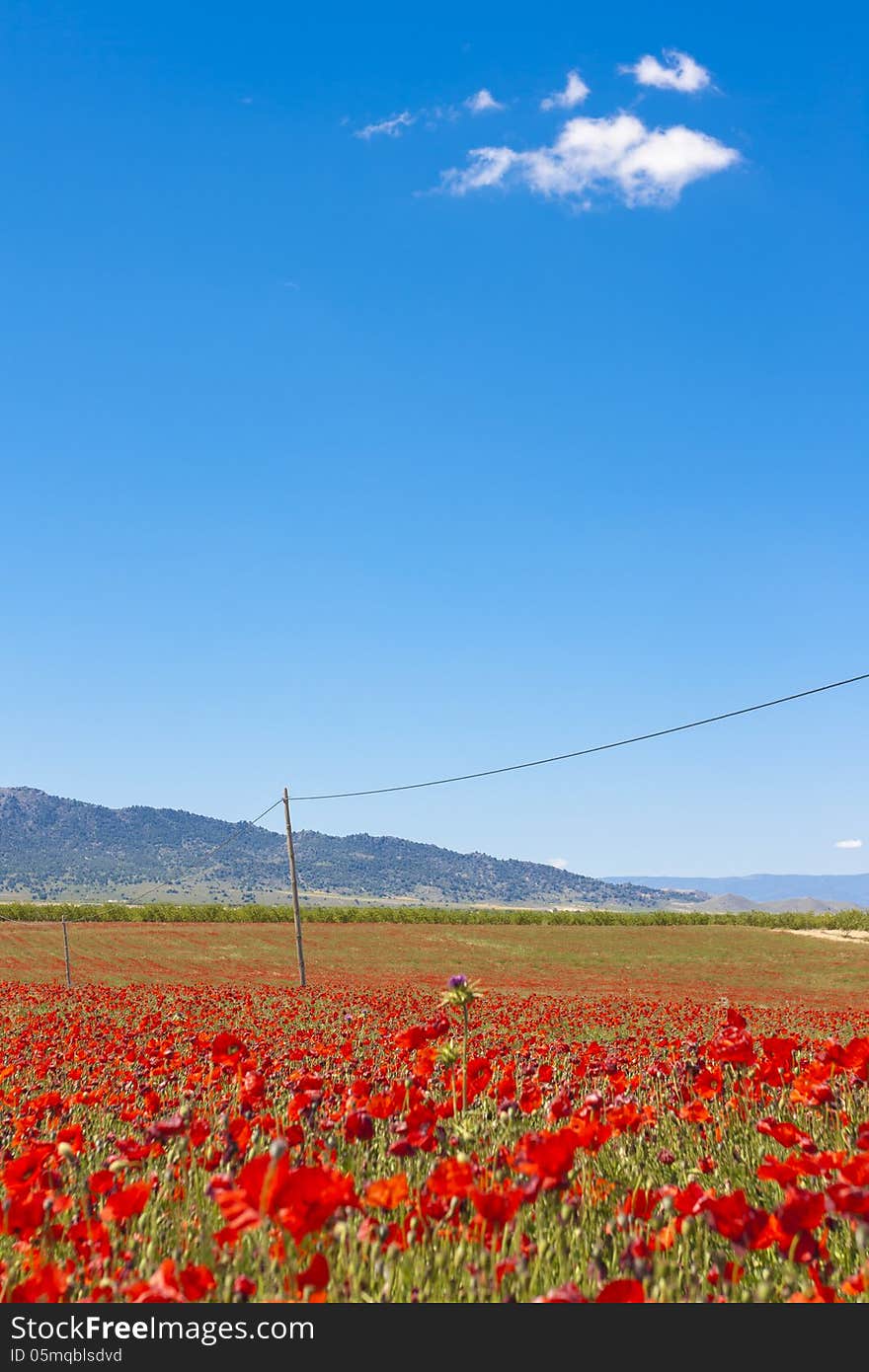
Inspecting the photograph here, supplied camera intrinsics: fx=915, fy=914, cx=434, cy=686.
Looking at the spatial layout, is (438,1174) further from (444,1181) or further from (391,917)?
(391,917)

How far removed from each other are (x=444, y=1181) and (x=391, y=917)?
269ft

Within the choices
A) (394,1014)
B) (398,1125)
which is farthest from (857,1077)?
(394,1014)

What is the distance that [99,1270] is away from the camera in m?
2.93

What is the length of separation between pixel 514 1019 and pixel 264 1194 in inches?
599

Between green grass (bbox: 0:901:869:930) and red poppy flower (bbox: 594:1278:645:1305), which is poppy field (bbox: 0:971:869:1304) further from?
green grass (bbox: 0:901:869:930)

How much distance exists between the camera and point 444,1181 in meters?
2.89

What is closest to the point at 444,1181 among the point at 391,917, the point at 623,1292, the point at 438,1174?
the point at 438,1174

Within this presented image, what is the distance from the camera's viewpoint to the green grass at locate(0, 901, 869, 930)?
7775 centimetres

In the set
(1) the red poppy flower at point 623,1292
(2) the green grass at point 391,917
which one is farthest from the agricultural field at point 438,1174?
(2) the green grass at point 391,917

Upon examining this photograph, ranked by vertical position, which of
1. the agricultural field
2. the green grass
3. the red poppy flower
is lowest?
the green grass

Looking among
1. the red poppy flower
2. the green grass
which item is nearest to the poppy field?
the red poppy flower

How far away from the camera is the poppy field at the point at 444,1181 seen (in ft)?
8.65

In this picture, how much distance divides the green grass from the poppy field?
7196 centimetres
